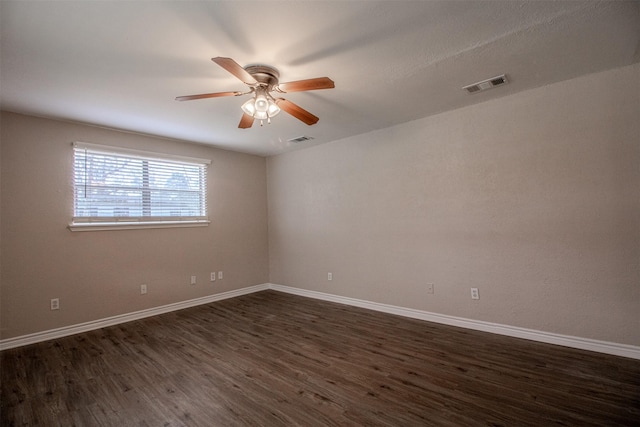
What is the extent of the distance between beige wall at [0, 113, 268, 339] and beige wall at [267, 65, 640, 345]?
214cm

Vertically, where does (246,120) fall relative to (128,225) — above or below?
above

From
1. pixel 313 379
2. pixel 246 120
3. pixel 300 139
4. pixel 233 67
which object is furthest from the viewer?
pixel 300 139

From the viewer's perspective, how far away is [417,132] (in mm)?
3609

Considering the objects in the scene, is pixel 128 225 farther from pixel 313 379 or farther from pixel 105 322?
pixel 313 379

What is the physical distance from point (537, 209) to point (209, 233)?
4.36 metres

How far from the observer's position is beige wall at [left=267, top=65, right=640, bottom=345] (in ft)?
8.14

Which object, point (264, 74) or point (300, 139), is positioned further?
point (300, 139)

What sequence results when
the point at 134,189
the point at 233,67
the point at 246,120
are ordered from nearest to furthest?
the point at 233,67, the point at 246,120, the point at 134,189

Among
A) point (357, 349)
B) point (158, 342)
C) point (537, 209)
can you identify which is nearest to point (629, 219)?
point (537, 209)

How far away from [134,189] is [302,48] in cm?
313

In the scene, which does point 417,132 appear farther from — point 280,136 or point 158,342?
point 158,342

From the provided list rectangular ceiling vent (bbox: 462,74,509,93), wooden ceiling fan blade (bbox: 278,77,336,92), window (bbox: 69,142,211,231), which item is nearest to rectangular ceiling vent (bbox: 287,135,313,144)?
window (bbox: 69,142,211,231)

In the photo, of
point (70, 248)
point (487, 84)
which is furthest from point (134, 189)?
point (487, 84)

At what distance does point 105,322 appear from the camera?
353 cm
